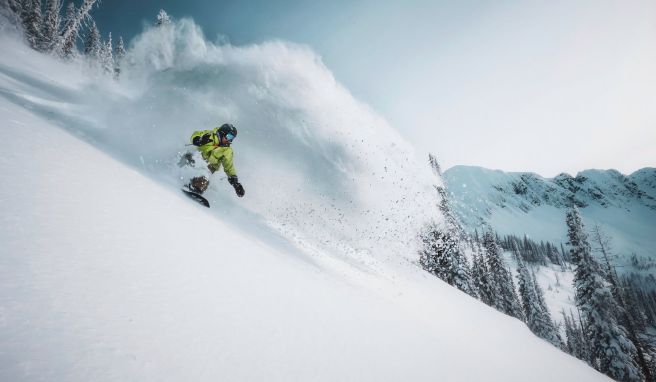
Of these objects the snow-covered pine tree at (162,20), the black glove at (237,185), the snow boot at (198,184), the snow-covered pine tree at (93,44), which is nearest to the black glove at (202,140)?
the snow boot at (198,184)

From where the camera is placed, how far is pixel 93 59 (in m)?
45.8

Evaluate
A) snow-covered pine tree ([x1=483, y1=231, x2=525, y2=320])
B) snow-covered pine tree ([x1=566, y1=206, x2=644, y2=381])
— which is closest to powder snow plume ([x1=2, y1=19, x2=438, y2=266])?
snow-covered pine tree ([x1=566, y1=206, x2=644, y2=381])

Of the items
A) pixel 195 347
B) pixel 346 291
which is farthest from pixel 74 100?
pixel 195 347

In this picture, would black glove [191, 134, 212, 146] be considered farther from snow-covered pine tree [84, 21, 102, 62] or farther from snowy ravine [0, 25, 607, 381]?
snow-covered pine tree [84, 21, 102, 62]

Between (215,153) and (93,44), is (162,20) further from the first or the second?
(93,44)

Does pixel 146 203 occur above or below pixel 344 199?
below

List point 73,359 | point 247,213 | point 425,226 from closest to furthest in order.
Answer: point 73,359
point 247,213
point 425,226

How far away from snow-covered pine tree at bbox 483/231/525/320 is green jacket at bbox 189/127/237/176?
131 feet

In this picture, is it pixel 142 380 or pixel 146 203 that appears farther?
pixel 146 203

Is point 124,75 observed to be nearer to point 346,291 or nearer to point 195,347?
point 346,291

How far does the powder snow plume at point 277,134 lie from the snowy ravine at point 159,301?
4408mm

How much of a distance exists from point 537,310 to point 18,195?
4949cm

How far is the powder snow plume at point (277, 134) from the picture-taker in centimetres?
1039

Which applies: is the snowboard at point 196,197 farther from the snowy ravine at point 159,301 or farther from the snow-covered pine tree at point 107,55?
the snow-covered pine tree at point 107,55
